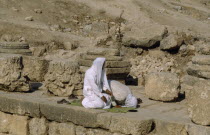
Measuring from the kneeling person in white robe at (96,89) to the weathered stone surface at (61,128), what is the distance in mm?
552

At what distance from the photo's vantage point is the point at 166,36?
15117 millimetres

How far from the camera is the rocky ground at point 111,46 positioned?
29.1 ft

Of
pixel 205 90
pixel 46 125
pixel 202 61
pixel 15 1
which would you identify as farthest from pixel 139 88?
pixel 15 1

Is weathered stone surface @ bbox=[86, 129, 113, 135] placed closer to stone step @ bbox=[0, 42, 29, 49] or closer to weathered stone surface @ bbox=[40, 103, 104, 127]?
weathered stone surface @ bbox=[40, 103, 104, 127]

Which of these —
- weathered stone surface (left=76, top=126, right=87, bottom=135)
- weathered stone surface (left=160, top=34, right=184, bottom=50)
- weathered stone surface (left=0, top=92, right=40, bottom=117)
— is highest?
weathered stone surface (left=160, top=34, right=184, bottom=50)

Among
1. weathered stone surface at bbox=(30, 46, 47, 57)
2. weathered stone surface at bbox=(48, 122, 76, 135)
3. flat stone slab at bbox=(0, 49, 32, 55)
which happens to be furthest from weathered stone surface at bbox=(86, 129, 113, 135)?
weathered stone surface at bbox=(30, 46, 47, 57)

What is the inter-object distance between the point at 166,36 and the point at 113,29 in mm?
5953

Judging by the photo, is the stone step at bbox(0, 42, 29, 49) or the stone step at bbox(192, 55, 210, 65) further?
the stone step at bbox(0, 42, 29, 49)

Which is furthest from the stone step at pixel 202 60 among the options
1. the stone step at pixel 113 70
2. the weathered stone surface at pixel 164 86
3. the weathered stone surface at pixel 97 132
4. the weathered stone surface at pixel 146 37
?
the weathered stone surface at pixel 146 37

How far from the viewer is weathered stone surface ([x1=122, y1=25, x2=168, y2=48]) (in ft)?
48.8

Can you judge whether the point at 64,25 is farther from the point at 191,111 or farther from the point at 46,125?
the point at 191,111

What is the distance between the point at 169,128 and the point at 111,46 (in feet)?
30.9

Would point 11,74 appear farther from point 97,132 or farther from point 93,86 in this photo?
point 97,132

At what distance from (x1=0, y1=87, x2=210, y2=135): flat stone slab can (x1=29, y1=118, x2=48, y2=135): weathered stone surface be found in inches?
5.2
